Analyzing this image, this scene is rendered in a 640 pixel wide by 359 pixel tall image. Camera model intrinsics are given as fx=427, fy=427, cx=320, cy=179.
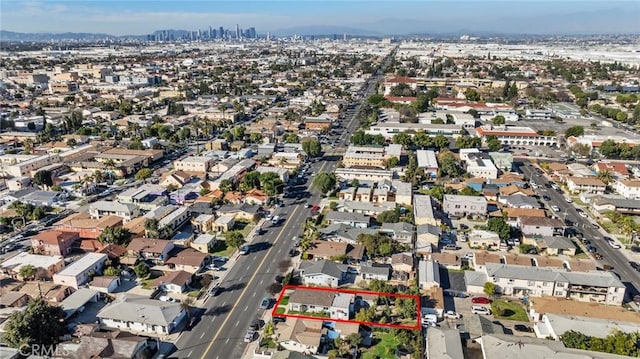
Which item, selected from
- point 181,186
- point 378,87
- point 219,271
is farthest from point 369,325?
point 378,87

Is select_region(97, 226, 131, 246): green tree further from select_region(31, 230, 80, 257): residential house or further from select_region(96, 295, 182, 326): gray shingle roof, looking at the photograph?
select_region(96, 295, 182, 326): gray shingle roof

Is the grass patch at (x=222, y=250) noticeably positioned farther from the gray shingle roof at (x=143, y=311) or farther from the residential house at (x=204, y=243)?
the gray shingle roof at (x=143, y=311)

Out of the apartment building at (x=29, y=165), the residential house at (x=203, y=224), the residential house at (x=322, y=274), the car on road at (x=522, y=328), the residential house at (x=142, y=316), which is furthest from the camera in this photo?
the apartment building at (x=29, y=165)

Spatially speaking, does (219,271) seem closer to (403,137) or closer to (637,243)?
(637,243)

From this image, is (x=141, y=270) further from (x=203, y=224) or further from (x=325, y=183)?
(x=325, y=183)

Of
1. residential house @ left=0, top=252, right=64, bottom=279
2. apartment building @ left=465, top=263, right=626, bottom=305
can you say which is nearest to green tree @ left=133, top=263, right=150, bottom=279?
residential house @ left=0, top=252, right=64, bottom=279

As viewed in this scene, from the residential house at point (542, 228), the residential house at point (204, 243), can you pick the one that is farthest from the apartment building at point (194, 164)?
the residential house at point (542, 228)

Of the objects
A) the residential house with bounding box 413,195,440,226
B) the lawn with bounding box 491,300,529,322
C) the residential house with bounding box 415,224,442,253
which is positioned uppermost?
the residential house with bounding box 413,195,440,226

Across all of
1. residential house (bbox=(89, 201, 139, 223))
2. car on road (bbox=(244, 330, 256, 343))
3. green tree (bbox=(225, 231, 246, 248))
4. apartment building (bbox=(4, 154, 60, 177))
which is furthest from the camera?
apartment building (bbox=(4, 154, 60, 177))
